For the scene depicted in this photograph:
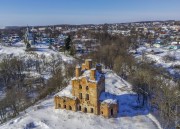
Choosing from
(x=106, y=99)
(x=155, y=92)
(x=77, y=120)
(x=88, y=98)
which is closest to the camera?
(x=77, y=120)

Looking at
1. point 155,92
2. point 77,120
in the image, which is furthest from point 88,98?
point 155,92

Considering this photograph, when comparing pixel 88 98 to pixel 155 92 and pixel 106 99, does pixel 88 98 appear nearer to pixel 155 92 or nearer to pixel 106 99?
pixel 106 99

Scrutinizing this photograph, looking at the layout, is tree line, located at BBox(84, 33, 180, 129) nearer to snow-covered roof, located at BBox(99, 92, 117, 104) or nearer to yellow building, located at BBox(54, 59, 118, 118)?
snow-covered roof, located at BBox(99, 92, 117, 104)

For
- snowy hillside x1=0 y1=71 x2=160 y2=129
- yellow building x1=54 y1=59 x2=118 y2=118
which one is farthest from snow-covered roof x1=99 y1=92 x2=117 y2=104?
snowy hillside x1=0 y1=71 x2=160 y2=129

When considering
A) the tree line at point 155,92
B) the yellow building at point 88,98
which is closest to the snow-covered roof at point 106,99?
the yellow building at point 88,98

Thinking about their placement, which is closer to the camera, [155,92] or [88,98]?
[88,98]

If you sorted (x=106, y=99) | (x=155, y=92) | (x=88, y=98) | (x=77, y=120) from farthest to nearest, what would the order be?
(x=155, y=92) → (x=88, y=98) → (x=106, y=99) → (x=77, y=120)

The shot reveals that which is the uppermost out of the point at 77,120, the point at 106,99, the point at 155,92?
the point at 106,99

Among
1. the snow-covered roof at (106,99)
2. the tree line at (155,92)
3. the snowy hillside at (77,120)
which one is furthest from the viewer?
the snow-covered roof at (106,99)

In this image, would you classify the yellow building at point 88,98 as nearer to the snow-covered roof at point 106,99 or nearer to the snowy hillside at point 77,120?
the snow-covered roof at point 106,99
